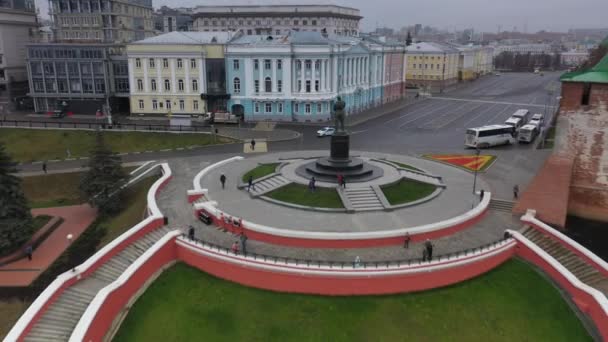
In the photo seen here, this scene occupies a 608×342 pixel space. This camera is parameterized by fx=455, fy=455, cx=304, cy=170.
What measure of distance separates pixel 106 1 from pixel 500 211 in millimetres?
66454

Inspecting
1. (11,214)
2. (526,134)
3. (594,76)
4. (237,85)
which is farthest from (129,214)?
(526,134)

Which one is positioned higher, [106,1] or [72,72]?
[106,1]

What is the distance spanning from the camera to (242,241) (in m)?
21.4

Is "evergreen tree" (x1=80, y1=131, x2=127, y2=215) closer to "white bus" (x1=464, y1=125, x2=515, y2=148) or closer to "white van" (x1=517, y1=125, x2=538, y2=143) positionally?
"white bus" (x1=464, y1=125, x2=515, y2=148)

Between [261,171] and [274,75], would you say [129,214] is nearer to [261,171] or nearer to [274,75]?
[261,171]

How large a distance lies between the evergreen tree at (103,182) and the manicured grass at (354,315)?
520 inches

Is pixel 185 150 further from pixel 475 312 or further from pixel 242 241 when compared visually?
pixel 475 312

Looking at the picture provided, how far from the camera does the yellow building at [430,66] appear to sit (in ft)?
328

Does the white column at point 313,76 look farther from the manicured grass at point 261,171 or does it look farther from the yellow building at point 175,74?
the manicured grass at point 261,171

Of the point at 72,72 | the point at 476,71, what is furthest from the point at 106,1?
the point at 476,71

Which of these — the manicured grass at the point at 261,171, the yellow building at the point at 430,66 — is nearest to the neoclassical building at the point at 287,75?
the manicured grass at the point at 261,171

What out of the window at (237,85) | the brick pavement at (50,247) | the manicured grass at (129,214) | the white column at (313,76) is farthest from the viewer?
the window at (237,85)

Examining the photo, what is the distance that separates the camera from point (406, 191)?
93.3ft

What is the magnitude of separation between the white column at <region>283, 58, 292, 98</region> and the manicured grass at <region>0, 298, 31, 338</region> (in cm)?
3986
